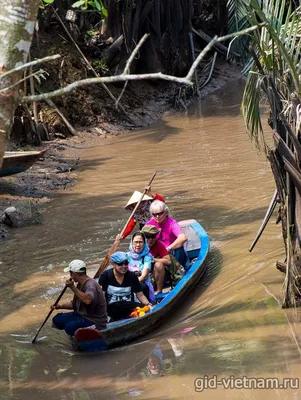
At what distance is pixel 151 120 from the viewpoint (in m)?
19.9

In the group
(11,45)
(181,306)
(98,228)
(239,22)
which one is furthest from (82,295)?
(239,22)

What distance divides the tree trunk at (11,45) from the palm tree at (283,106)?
12.2 feet

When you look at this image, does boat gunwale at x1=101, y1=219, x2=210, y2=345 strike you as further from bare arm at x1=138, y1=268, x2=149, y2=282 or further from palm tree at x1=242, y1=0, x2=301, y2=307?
palm tree at x1=242, y1=0, x2=301, y2=307

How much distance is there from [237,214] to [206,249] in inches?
93.2

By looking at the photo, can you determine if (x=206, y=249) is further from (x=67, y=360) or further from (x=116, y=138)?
(x=116, y=138)

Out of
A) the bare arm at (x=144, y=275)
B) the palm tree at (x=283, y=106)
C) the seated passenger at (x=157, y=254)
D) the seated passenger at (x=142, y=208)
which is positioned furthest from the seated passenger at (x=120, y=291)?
the seated passenger at (x=142, y=208)

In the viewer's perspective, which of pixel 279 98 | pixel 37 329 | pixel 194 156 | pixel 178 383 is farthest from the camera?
pixel 194 156

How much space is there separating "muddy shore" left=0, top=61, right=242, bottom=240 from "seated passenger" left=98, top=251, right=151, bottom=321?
12.7ft

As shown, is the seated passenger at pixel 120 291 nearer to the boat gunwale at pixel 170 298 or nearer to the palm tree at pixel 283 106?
the boat gunwale at pixel 170 298

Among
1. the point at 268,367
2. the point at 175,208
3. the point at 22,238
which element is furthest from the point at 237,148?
the point at 268,367

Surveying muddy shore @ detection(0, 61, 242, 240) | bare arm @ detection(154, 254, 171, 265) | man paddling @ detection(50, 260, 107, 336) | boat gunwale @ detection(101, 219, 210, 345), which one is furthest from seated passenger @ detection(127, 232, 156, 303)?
muddy shore @ detection(0, 61, 242, 240)

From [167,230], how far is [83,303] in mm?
1835

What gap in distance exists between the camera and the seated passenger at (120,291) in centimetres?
702

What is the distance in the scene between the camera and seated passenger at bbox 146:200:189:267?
8.08 m
